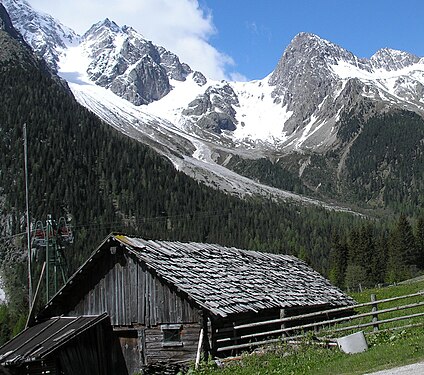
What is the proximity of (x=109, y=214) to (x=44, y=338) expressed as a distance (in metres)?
144

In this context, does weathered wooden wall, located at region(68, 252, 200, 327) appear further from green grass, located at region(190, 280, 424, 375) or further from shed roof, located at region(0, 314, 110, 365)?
green grass, located at region(190, 280, 424, 375)

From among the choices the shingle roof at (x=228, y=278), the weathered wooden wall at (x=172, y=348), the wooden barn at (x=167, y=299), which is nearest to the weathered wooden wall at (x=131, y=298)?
the wooden barn at (x=167, y=299)

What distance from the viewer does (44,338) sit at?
26.6 metres

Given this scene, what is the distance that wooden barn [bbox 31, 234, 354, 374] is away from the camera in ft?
85.0

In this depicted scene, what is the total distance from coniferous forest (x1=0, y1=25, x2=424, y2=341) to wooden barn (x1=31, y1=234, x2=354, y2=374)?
85.1 m

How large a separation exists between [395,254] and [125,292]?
306ft

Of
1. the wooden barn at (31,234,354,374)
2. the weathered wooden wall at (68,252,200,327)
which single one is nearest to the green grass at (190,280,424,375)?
the wooden barn at (31,234,354,374)

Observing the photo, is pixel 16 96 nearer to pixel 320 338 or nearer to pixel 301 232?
pixel 301 232

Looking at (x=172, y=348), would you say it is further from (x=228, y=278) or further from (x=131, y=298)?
(x=228, y=278)

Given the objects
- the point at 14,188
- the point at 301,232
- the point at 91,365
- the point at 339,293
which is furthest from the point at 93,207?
the point at 91,365

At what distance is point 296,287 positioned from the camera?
116 ft

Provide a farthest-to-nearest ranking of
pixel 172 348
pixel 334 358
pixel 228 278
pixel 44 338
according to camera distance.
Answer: pixel 228 278
pixel 44 338
pixel 172 348
pixel 334 358

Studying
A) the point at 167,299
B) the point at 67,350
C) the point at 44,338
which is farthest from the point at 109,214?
the point at 67,350

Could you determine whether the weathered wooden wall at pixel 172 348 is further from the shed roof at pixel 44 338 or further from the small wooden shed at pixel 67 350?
the shed roof at pixel 44 338
